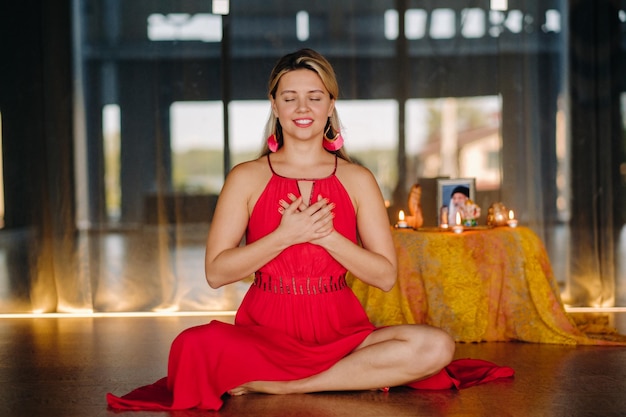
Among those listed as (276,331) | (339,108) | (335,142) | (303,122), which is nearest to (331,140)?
(335,142)

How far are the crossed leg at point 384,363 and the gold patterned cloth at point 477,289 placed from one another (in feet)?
3.85

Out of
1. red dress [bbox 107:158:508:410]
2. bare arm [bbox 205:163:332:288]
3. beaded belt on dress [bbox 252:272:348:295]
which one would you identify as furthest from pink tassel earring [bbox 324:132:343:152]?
beaded belt on dress [bbox 252:272:348:295]

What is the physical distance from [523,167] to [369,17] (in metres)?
1.25

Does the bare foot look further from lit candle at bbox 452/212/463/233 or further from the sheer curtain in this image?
the sheer curtain

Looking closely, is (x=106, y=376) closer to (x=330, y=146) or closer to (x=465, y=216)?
(x=330, y=146)

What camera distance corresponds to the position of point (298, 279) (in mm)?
2611

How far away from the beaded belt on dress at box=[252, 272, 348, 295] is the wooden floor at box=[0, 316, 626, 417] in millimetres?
325

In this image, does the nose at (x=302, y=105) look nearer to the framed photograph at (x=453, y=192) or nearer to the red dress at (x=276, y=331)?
the red dress at (x=276, y=331)

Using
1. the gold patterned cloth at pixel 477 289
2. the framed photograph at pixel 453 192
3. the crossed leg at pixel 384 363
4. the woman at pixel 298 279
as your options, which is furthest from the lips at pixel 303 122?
the framed photograph at pixel 453 192

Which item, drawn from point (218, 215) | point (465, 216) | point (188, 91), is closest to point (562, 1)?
point (465, 216)

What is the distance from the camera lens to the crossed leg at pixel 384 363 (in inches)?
100

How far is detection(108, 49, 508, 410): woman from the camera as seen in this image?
98.4 inches

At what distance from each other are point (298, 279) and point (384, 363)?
1.21 ft

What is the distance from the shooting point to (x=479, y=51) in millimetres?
4844
